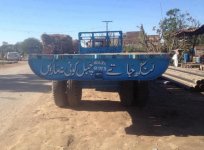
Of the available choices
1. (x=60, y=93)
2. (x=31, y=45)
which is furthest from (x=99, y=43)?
(x=31, y=45)

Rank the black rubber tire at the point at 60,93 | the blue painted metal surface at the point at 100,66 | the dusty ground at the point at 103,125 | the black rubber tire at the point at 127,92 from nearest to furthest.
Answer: the dusty ground at the point at 103,125 < the blue painted metal surface at the point at 100,66 < the black rubber tire at the point at 127,92 < the black rubber tire at the point at 60,93

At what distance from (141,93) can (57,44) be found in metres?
10.8

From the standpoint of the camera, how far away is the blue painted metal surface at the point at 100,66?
7.59m

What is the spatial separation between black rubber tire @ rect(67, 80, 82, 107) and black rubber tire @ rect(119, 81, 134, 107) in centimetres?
102

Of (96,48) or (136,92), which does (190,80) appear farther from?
(136,92)

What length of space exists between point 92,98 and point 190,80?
373 cm

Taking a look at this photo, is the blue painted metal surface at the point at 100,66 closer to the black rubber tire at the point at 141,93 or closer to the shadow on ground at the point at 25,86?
the black rubber tire at the point at 141,93

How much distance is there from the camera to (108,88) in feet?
30.4

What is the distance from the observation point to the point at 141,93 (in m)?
9.21

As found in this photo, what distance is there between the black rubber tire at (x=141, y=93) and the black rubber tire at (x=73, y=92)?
132 cm

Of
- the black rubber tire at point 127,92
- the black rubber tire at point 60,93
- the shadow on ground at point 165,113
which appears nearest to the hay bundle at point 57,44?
the shadow on ground at point 165,113

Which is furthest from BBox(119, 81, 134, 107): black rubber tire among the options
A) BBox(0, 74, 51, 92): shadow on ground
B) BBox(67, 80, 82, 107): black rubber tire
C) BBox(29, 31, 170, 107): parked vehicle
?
BBox(0, 74, 51, 92): shadow on ground

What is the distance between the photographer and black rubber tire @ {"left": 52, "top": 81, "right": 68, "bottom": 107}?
9578 mm

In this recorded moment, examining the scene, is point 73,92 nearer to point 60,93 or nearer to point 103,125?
point 60,93
